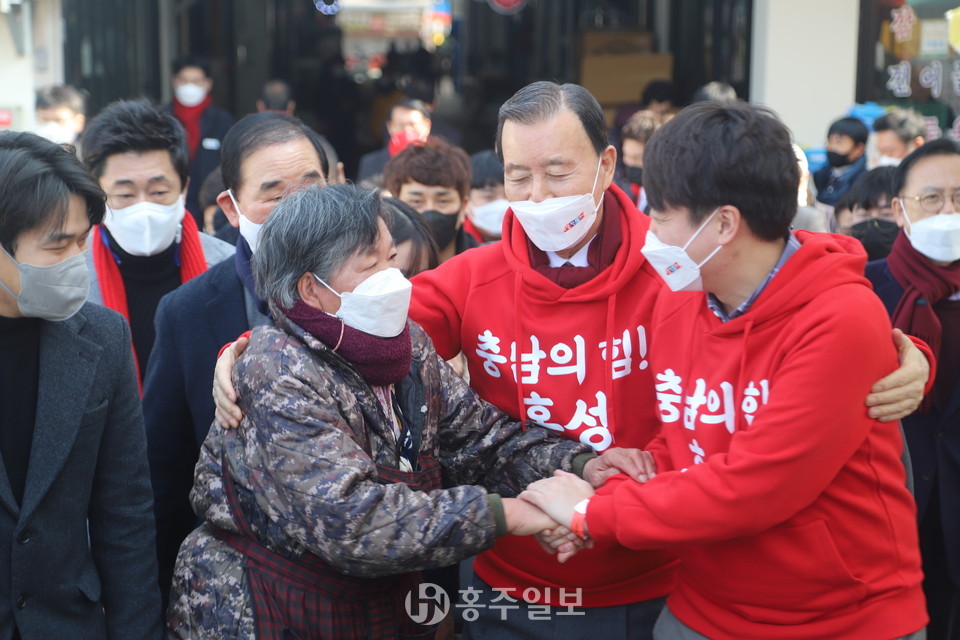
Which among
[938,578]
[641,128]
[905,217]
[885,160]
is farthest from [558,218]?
[885,160]

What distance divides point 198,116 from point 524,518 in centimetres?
760

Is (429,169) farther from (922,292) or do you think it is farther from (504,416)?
(504,416)

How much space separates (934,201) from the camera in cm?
368

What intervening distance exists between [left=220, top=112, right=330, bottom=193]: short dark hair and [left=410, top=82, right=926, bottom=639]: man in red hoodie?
76 centimetres

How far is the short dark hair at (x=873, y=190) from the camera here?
15.4 feet

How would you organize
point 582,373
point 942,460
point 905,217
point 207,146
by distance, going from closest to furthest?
point 582,373, point 942,460, point 905,217, point 207,146

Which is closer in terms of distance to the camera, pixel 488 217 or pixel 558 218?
pixel 558 218

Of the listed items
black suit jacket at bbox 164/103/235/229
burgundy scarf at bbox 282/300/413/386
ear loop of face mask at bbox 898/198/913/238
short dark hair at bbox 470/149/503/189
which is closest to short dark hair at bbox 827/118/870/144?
short dark hair at bbox 470/149/503/189

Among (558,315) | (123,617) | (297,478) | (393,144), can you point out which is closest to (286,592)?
(297,478)

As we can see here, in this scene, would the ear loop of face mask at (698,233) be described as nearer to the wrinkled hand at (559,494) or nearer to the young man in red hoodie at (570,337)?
the young man in red hoodie at (570,337)

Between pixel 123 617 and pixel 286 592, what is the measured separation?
1.60 ft

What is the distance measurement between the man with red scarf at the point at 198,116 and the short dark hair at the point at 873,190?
5251 mm

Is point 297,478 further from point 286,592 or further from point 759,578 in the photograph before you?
point 759,578

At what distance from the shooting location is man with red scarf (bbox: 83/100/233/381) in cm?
354
